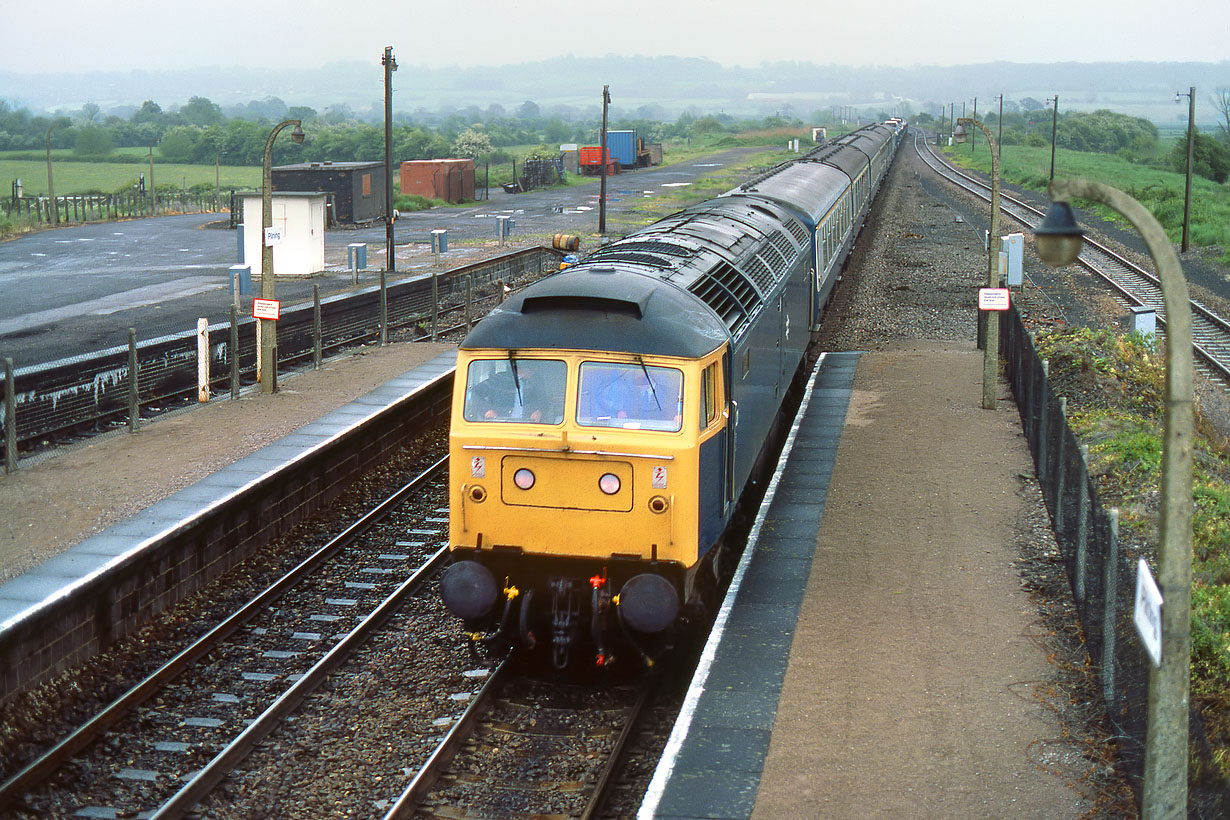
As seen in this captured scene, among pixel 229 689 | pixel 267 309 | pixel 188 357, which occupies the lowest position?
pixel 229 689

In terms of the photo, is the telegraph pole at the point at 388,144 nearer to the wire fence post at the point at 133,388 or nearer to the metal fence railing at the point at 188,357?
the metal fence railing at the point at 188,357

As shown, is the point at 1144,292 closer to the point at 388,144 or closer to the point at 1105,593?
the point at 388,144

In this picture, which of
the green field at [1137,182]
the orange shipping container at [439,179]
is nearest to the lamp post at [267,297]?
the green field at [1137,182]

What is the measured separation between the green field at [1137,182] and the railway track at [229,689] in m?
13.1

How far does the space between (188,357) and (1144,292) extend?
81.7 feet

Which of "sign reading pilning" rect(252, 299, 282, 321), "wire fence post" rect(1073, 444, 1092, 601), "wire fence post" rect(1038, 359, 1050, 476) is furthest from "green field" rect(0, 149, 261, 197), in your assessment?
"wire fence post" rect(1073, 444, 1092, 601)

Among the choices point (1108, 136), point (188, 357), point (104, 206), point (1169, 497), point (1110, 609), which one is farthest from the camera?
point (1108, 136)

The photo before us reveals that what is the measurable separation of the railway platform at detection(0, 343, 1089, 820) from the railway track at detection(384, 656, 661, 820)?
77 cm

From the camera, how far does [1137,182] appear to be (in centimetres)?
6938

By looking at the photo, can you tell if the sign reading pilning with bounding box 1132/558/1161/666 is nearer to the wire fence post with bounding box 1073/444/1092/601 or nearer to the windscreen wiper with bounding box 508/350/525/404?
the wire fence post with bounding box 1073/444/1092/601

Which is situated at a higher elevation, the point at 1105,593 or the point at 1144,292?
the point at 1144,292

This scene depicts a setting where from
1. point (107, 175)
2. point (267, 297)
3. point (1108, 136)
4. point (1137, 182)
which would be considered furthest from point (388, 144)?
point (1108, 136)

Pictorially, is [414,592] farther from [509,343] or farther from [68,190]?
[68,190]

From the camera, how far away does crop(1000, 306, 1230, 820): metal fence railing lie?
7.77 m
